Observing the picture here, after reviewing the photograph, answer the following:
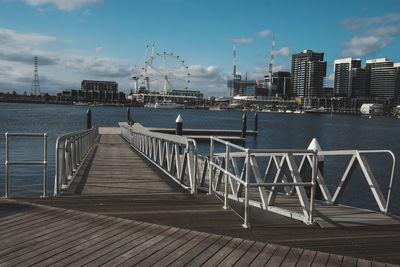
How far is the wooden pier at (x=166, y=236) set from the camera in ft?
11.6

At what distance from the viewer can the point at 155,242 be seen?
3971 millimetres

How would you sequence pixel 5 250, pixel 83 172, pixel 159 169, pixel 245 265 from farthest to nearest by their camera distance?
pixel 159 169 < pixel 83 172 < pixel 5 250 < pixel 245 265

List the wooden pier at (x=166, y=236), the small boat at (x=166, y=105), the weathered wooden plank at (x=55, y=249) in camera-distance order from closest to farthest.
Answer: the weathered wooden plank at (x=55, y=249) < the wooden pier at (x=166, y=236) < the small boat at (x=166, y=105)

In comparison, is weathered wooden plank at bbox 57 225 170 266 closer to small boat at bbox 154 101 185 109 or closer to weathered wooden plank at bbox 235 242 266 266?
weathered wooden plank at bbox 235 242 266 266

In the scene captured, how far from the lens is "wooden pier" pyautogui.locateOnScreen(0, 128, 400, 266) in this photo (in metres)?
3.55

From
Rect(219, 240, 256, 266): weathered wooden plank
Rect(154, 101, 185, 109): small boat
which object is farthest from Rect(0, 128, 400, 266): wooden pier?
Rect(154, 101, 185, 109): small boat

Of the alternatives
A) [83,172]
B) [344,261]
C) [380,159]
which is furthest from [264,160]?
[344,261]

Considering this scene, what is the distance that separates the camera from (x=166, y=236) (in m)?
4.17

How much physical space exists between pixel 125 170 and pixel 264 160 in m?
16.2

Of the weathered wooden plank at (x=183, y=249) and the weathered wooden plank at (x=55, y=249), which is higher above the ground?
the weathered wooden plank at (x=183, y=249)

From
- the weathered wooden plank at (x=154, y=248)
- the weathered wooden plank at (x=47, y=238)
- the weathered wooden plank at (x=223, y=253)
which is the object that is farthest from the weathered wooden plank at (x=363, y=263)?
the weathered wooden plank at (x=47, y=238)

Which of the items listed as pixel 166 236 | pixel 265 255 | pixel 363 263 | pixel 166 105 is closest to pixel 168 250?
pixel 166 236

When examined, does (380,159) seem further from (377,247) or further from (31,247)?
(31,247)

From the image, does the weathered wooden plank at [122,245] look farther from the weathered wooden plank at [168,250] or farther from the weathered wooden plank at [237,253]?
the weathered wooden plank at [237,253]
